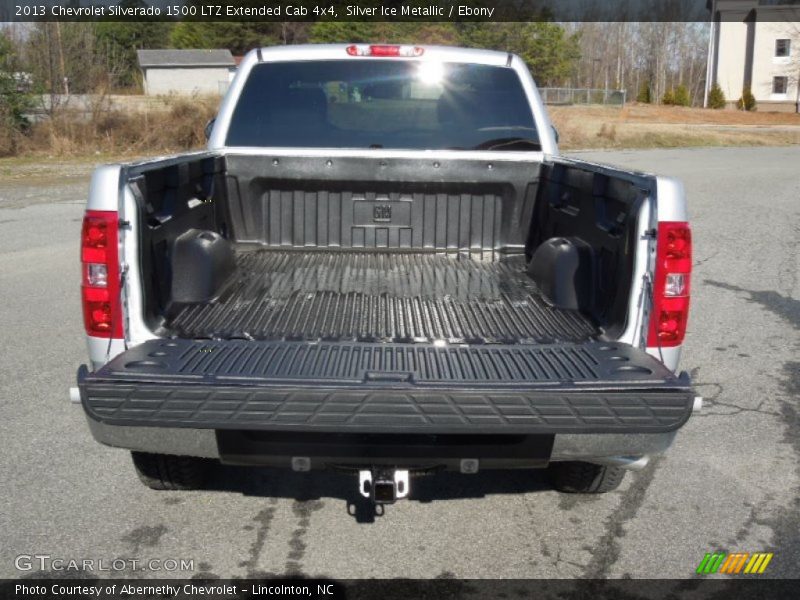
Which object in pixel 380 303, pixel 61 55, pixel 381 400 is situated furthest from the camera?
pixel 61 55

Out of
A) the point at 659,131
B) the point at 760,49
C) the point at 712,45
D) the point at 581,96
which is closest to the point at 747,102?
the point at 760,49

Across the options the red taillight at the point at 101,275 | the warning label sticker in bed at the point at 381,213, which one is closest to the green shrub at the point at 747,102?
the warning label sticker in bed at the point at 381,213

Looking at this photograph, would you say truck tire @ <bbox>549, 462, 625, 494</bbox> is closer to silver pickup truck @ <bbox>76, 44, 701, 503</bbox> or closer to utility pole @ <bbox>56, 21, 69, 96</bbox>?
silver pickup truck @ <bbox>76, 44, 701, 503</bbox>

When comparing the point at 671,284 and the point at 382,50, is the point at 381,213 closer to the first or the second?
the point at 382,50

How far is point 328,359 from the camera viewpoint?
3154mm

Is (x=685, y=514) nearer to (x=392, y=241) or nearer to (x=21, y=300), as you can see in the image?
(x=392, y=241)

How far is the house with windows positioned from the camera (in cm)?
6438

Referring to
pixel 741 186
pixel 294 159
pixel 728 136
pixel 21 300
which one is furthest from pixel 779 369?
pixel 728 136

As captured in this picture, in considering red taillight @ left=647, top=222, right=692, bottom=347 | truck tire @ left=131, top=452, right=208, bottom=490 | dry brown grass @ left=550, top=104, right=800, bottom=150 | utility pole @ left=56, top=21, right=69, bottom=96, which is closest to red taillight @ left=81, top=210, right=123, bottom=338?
truck tire @ left=131, top=452, right=208, bottom=490

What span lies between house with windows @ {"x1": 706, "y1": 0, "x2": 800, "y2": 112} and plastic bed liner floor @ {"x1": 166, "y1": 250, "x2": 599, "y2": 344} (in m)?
67.5

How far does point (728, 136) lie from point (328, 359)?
→ 38155 millimetres

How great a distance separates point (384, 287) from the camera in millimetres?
4520

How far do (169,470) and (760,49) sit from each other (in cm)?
7088

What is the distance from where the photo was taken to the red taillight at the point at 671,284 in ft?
10.8
